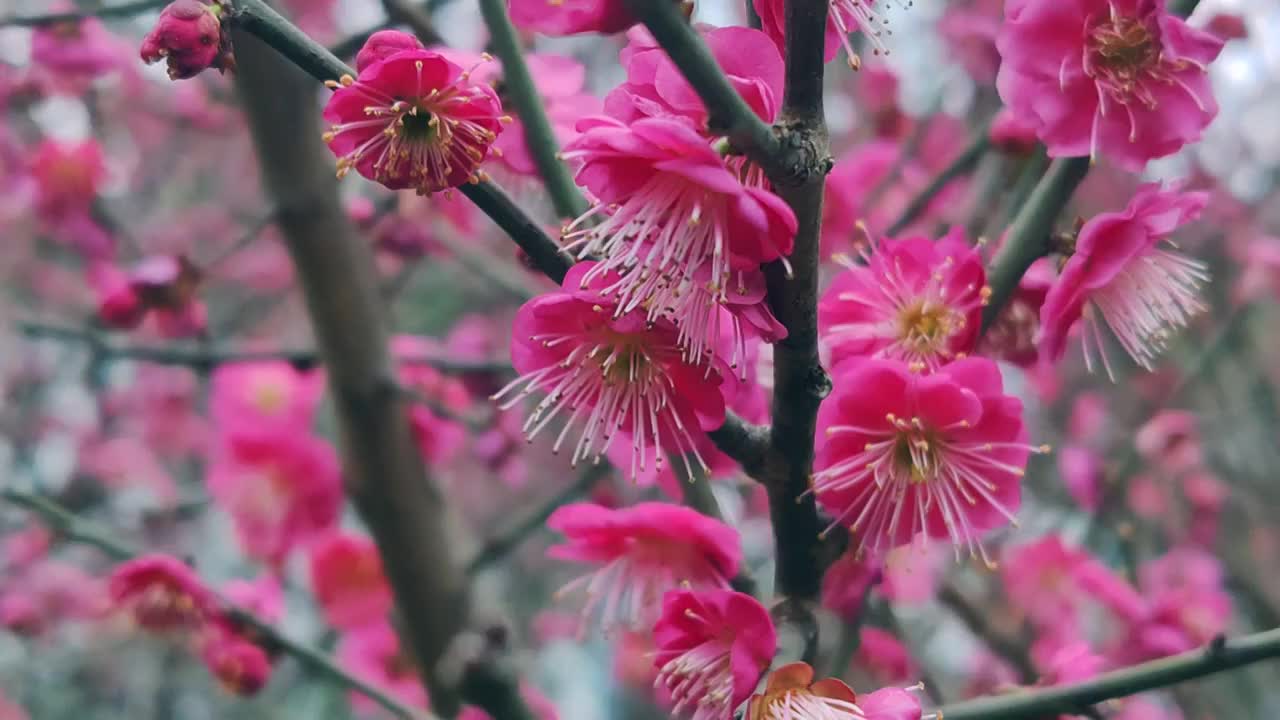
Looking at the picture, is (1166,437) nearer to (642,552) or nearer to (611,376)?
(642,552)

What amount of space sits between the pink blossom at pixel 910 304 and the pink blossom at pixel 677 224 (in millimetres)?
262

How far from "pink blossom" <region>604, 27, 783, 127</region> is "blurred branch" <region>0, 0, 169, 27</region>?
767mm

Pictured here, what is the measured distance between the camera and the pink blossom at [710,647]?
81 centimetres

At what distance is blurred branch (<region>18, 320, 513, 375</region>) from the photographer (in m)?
1.83

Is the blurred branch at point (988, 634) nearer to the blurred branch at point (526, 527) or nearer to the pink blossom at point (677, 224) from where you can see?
the blurred branch at point (526, 527)

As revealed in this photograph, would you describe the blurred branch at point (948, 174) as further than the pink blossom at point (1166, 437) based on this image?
No

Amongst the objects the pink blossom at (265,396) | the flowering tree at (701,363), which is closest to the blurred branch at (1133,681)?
the flowering tree at (701,363)

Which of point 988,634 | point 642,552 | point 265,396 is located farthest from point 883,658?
point 265,396

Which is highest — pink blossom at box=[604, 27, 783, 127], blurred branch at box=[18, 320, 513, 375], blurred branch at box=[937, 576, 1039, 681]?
pink blossom at box=[604, 27, 783, 127]

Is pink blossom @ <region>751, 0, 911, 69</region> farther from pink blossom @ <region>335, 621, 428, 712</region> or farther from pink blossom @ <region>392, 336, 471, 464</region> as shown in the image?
pink blossom @ <region>335, 621, 428, 712</region>

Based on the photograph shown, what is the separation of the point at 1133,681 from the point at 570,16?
687 mm

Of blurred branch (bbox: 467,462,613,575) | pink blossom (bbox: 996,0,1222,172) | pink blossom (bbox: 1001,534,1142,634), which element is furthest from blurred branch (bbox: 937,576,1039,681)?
pink blossom (bbox: 996,0,1222,172)

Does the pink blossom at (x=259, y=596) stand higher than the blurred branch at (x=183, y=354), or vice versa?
the blurred branch at (x=183, y=354)

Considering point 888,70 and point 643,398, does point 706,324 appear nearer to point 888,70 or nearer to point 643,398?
point 643,398
